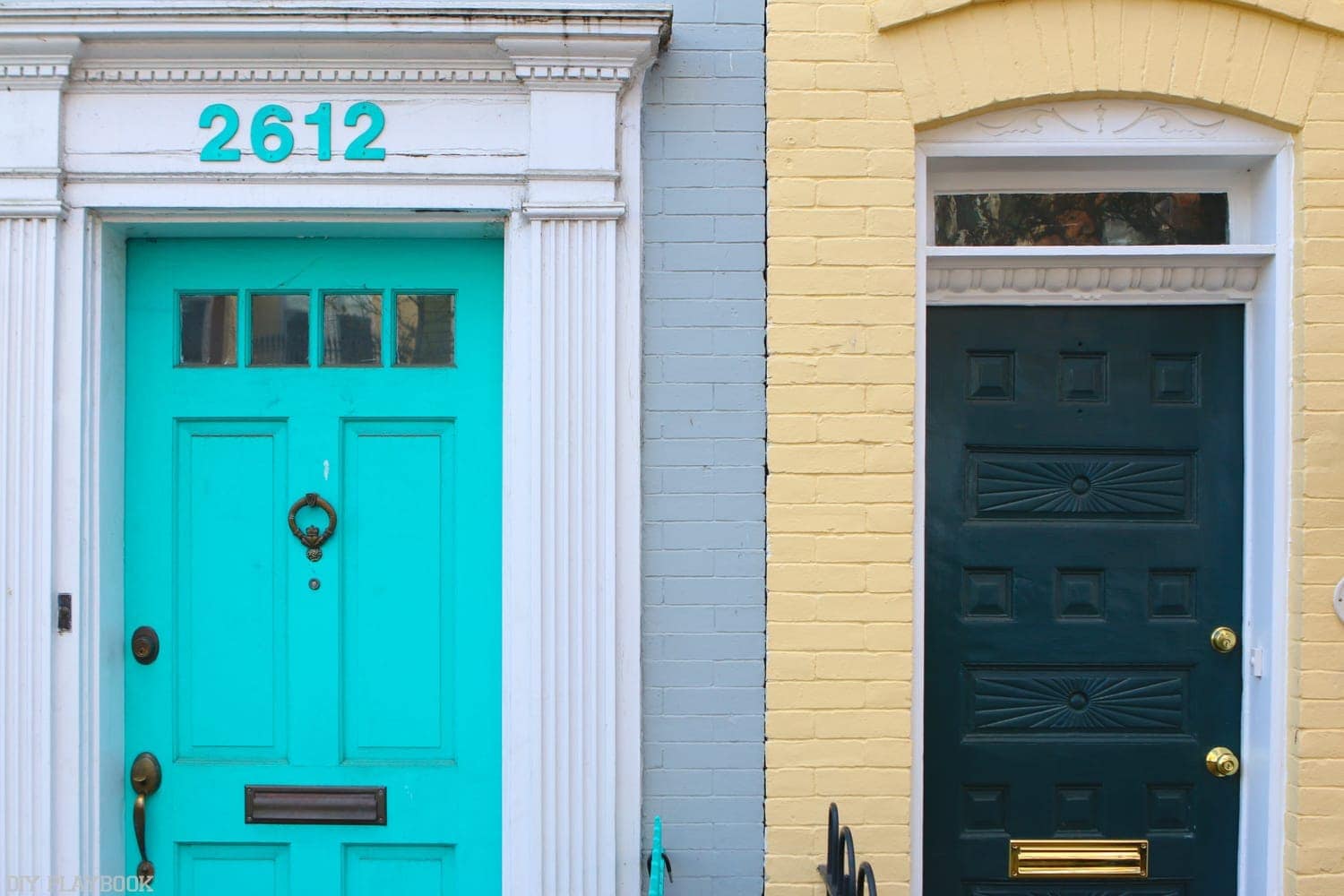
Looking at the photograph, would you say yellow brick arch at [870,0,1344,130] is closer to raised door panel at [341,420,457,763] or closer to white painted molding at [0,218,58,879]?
raised door panel at [341,420,457,763]

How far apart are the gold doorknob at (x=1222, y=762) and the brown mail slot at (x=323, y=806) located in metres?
2.70

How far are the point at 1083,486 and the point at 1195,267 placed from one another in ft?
2.57

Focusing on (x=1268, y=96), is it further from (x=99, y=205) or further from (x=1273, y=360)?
(x=99, y=205)

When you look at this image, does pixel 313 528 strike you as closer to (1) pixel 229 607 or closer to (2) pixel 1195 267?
(1) pixel 229 607

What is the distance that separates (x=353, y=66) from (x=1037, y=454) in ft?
8.23

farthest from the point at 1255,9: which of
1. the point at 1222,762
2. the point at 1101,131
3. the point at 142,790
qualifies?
the point at 142,790

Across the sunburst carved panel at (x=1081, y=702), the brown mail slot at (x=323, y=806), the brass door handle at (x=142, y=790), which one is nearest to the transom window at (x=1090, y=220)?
the sunburst carved panel at (x=1081, y=702)

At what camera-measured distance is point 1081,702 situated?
371cm

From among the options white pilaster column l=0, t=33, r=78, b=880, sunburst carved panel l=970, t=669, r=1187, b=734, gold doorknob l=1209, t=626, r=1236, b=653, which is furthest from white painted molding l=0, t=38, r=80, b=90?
gold doorknob l=1209, t=626, r=1236, b=653

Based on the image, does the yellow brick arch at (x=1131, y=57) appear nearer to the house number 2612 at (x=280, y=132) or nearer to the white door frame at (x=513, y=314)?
the white door frame at (x=513, y=314)

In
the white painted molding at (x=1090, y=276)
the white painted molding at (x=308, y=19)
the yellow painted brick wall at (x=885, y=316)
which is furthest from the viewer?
the white painted molding at (x=1090, y=276)

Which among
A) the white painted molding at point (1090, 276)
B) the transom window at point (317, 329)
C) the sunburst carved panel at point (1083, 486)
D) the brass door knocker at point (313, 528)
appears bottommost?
the brass door knocker at point (313, 528)

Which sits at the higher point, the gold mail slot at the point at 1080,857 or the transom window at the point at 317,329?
the transom window at the point at 317,329

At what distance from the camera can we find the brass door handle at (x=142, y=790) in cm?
364
